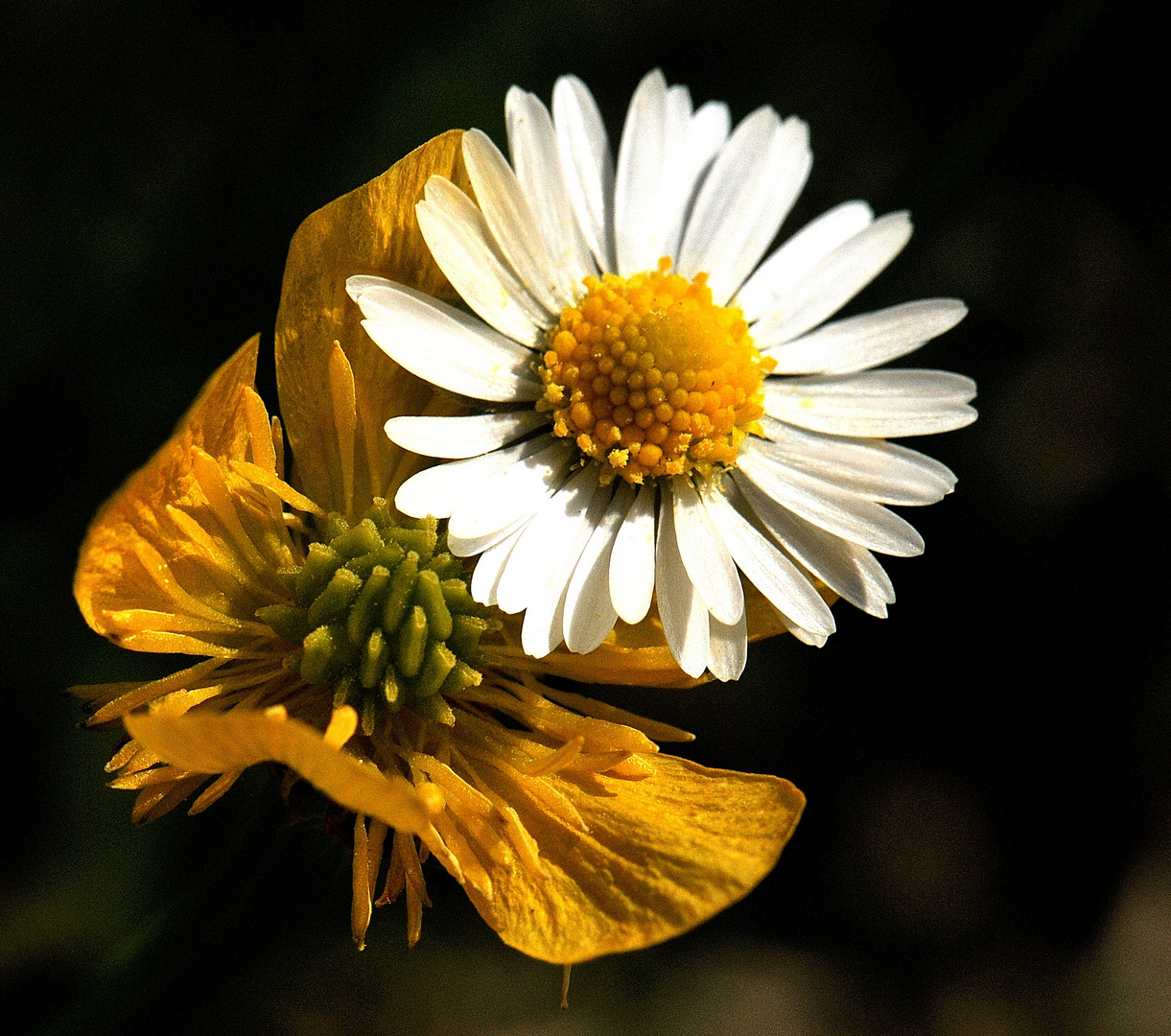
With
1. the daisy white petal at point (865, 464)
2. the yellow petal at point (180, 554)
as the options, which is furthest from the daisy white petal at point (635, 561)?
the yellow petal at point (180, 554)

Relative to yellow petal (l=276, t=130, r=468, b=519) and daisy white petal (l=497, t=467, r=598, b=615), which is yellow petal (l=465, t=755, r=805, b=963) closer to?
daisy white petal (l=497, t=467, r=598, b=615)

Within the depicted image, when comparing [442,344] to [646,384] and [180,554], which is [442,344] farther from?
[180,554]

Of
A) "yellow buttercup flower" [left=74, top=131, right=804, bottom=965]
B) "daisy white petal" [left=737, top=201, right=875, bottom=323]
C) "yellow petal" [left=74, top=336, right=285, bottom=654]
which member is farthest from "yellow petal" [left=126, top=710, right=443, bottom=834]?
"daisy white petal" [left=737, top=201, right=875, bottom=323]

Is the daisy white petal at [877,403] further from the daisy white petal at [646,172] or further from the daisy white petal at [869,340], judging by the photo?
the daisy white petal at [646,172]

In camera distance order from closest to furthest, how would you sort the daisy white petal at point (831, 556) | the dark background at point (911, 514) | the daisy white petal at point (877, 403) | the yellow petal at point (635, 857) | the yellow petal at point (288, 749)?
the yellow petal at point (288, 749) → the yellow petal at point (635, 857) → the daisy white petal at point (831, 556) → the daisy white petal at point (877, 403) → the dark background at point (911, 514)

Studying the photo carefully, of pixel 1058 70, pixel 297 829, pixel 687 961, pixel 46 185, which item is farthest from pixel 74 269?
pixel 1058 70

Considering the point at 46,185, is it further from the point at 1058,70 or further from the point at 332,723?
the point at 1058,70
